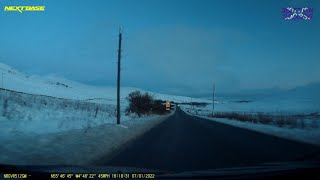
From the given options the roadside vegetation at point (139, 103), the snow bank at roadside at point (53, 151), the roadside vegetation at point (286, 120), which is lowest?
the snow bank at roadside at point (53, 151)

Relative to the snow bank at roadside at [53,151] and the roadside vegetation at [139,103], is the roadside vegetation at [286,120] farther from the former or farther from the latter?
the roadside vegetation at [139,103]

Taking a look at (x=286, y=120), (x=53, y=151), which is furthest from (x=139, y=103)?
(x=53, y=151)

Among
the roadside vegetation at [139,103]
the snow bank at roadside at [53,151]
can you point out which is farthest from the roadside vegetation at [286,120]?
the roadside vegetation at [139,103]

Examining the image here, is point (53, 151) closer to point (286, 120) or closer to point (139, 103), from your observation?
point (286, 120)

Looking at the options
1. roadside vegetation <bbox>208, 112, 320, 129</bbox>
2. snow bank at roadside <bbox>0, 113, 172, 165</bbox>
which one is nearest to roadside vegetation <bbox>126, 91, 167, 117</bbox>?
roadside vegetation <bbox>208, 112, 320, 129</bbox>

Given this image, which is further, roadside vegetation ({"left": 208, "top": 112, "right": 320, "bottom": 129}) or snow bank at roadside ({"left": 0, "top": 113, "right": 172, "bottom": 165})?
roadside vegetation ({"left": 208, "top": 112, "right": 320, "bottom": 129})

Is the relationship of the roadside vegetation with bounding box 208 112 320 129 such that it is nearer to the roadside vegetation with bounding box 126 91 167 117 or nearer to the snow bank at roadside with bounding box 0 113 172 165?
the snow bank at roadside with bounding box 0 113 172 165

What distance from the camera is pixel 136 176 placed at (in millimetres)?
6250

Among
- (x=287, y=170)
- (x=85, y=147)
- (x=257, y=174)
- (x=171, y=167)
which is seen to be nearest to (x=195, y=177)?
(x=257, y=174)

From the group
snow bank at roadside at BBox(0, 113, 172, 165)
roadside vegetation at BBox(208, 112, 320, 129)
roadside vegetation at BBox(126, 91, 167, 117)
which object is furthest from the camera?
roadside vegetation at BBox(126, 91, 167, 117)

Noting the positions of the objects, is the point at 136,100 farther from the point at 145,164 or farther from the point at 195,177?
the point at 195,177

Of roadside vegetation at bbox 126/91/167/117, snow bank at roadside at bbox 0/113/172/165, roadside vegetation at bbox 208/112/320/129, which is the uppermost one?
roadside vegetation at bbox 126/91/167/117

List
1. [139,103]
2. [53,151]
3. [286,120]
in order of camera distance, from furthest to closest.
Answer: [139,103]
[286,120]
[53,151]

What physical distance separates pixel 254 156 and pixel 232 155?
26.1 inches
